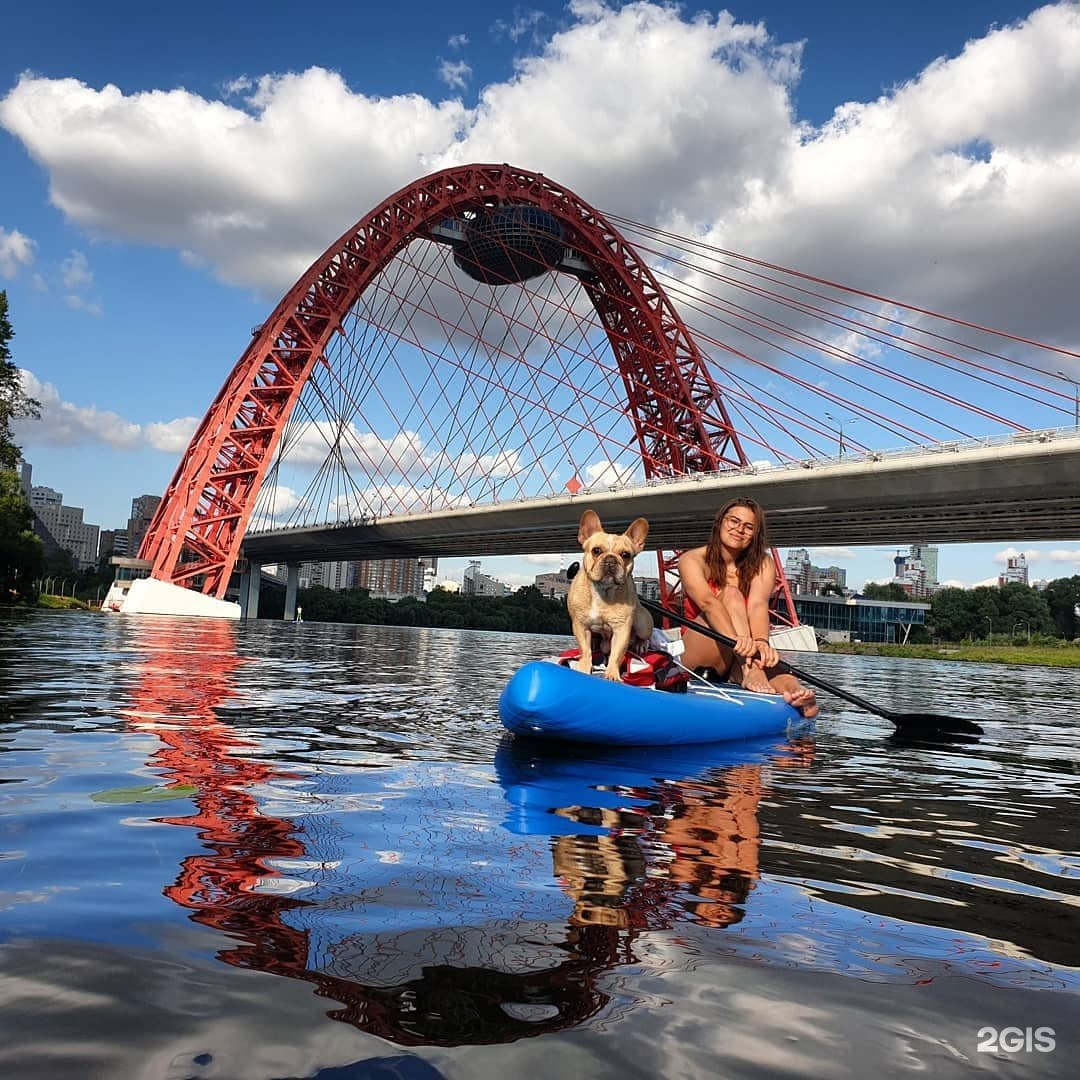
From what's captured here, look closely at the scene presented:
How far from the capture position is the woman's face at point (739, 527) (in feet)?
20.5

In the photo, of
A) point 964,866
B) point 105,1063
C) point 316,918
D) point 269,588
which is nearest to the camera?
point 105,1063

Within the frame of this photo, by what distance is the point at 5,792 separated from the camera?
10.7ft

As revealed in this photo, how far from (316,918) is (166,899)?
41 cm

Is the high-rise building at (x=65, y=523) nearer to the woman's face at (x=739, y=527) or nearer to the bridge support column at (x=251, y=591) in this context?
the bridge support column at (x=251, y=591)

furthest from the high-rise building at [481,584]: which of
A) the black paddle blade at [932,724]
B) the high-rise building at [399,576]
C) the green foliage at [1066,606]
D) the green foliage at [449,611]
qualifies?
the black paddle blade at [932,724]

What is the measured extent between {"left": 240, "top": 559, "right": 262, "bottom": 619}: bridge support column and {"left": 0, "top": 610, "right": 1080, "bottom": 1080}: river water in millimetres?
61887

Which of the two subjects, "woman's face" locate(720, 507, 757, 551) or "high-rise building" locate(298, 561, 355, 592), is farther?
"high-rise building" locate(298, 561, 355, 592)

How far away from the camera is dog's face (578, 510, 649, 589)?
16.5 ft

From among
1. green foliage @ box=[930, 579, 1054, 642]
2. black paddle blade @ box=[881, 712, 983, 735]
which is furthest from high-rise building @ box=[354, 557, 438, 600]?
black paddle blade @ box=[881, 712, 983, 735]

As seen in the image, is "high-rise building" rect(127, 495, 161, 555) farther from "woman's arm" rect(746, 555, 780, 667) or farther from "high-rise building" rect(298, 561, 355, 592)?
"woman's arm" rect(746, 555, 780, 667)

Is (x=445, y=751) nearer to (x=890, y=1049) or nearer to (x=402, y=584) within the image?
(x=890, y=1049)

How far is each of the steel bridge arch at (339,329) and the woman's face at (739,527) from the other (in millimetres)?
34665

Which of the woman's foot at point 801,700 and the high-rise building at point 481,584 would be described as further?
the high-rise building at point 481,584

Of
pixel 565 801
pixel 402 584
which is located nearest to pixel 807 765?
pixel 565 801
